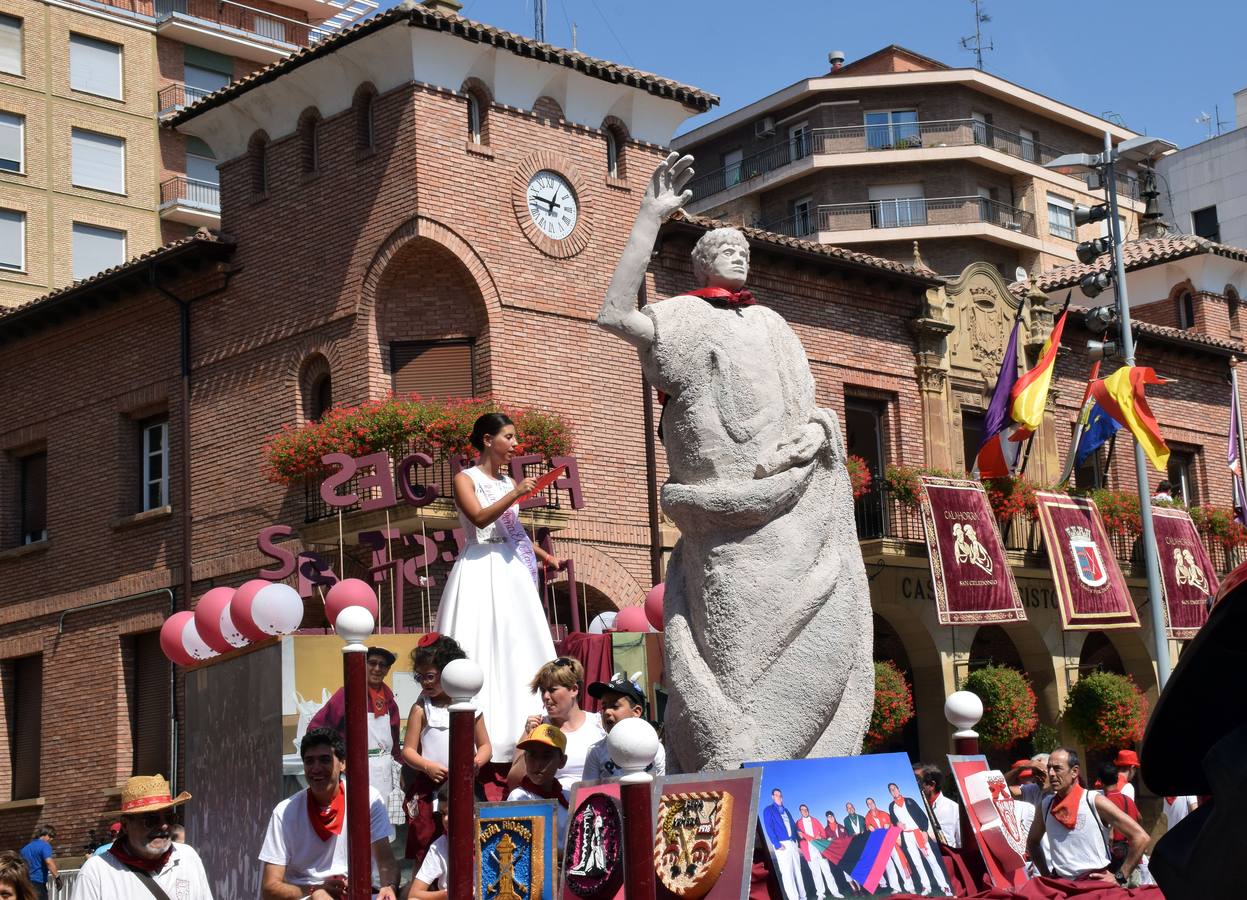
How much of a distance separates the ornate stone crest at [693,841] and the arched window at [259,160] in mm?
19629

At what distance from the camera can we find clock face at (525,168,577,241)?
23375 mm

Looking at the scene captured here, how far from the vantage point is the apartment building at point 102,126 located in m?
37.0

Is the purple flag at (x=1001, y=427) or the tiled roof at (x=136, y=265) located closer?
the tiled roof at (x=136, y=265)

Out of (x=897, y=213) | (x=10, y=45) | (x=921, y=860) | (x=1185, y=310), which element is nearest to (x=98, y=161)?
(x=10, y=45)

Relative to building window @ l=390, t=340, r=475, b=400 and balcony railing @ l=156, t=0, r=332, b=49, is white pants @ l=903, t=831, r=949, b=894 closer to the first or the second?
building window @ l=390, t=340, r=475, b=400

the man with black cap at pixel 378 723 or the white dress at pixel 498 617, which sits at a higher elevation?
the white dress at pixel 498 617

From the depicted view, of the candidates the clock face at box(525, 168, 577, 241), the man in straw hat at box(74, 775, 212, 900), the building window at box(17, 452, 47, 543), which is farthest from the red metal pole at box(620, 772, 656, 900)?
the building window at box(17, 452, 47, 543)

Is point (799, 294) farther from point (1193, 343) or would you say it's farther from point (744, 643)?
point (744, 643)

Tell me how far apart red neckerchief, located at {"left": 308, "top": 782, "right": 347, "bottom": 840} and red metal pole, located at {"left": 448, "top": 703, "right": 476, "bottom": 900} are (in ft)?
4.31

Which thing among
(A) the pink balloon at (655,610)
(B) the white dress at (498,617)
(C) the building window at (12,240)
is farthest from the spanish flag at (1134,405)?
(C) the building window at (12,240)

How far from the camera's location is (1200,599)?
29.7 m

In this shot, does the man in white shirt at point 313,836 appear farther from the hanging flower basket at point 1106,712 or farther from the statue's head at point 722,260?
the hanging flower basket at point 1106,712

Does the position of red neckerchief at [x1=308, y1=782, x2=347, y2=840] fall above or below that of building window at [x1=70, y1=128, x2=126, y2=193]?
below

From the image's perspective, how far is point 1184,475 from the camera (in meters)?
34.6
